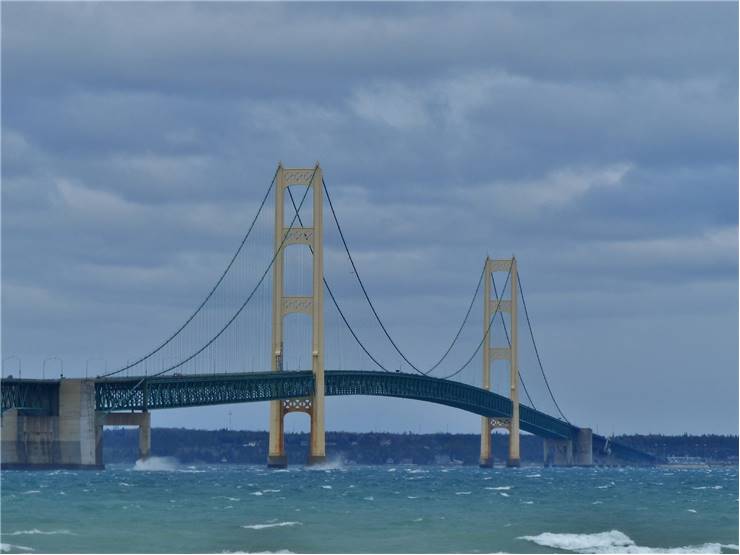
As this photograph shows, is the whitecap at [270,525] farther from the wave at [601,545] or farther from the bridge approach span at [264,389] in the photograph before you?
the bridge approach span at [264,389]

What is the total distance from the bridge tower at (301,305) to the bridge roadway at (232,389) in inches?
58.3

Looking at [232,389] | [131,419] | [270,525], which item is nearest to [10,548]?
[270,525]

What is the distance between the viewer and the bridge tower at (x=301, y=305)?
123000 millimetres

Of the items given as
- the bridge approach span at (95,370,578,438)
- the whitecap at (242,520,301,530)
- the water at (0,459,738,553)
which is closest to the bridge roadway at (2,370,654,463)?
the bridge approach span at (95,370,578,438)

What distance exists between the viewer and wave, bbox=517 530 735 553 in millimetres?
58000

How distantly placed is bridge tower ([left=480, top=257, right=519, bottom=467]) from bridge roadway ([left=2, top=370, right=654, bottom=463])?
33.3 ft

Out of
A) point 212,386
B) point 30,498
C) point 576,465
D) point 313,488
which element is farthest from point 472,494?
point 576,465

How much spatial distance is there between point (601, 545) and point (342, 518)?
11.3 metres

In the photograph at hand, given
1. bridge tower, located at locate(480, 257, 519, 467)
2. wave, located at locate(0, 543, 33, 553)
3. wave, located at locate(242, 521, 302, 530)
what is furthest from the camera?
bridge tower, located at locate(480, 257, 519, 467)

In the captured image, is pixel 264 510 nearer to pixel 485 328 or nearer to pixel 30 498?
pixel 30 498

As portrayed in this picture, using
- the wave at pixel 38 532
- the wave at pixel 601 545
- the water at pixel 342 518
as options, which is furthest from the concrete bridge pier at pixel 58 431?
the wave at pixel 601 545

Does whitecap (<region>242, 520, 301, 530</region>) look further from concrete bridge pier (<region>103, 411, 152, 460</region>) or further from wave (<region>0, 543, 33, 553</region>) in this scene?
concrete bridge pier (<region>103, 411, 152, 460</region>)

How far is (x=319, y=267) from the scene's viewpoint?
123812 mm

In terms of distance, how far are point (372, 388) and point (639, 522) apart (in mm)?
71038
